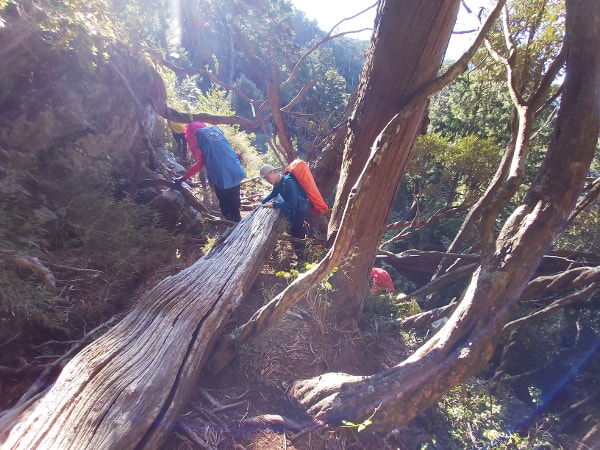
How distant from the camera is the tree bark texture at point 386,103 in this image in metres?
2.34

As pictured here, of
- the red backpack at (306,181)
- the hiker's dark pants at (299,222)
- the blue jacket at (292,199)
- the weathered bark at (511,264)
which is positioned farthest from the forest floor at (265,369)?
the red backpack at (306,181)

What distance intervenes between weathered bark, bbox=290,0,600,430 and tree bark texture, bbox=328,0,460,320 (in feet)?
2.64

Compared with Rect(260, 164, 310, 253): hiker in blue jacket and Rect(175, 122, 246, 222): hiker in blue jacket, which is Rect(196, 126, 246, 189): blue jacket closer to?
Rect(175, 122, 246, 222): hiker in blue jacket

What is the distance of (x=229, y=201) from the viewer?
525 cm

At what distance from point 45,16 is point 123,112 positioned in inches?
69.4

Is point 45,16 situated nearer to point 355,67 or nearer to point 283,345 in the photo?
point 283,345

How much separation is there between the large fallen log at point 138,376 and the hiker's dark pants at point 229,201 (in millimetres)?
2385

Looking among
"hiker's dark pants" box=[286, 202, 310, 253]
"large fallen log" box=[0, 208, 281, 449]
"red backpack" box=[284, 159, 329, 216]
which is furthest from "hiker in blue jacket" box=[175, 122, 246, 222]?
"large fallen log" box=[0, 208, 281, 449]

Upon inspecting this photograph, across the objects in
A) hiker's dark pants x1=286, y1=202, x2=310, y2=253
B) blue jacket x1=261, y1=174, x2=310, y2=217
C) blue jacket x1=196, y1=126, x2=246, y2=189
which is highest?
blue jacket x1=196, y1=126, x2=246, y2=189

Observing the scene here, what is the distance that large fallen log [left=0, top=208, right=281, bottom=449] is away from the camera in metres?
1.62

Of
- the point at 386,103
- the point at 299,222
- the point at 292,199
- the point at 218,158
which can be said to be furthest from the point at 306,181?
the point at 386,103

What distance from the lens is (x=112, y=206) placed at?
4102 millimetres

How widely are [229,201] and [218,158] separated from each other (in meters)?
0.69

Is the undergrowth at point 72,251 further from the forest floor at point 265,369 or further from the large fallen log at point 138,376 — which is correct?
the large fallen log at point 138,376
